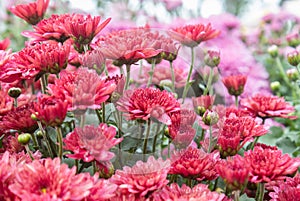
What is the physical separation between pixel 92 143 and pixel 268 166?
0.23 meters

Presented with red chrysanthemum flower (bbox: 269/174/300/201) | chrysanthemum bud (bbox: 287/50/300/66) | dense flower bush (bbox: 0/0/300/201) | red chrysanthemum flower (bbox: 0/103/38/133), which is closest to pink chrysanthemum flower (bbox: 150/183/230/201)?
dense flower bush (bbox: 0/0/300/201)

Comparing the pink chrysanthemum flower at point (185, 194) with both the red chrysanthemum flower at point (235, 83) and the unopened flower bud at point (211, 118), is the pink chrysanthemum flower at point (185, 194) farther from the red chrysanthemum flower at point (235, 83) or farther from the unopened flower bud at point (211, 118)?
the red chrysanthemum flower at point (235, 83)

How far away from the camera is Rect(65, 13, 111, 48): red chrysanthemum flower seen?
698 mm

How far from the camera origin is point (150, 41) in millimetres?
700

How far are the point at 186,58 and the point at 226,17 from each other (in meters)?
1.31

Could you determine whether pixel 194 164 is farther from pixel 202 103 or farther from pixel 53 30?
pixel 53 30

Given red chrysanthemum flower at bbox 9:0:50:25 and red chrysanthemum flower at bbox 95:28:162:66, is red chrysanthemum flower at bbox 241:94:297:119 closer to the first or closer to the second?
red chrysanthemum flower at bbox 95:28:162:66

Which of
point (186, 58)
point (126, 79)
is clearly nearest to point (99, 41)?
point (126, 79)

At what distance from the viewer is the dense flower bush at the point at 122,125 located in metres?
0.59

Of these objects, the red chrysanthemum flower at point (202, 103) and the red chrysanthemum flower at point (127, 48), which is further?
the red chrysanthemum flower at point (202, 103)

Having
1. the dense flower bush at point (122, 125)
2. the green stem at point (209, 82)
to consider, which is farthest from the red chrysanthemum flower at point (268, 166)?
the green stem at point (209, 82)

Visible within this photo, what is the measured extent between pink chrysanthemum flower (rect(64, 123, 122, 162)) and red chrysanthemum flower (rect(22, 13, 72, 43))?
0.60 feet

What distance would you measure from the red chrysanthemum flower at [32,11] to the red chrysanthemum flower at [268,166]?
44cm

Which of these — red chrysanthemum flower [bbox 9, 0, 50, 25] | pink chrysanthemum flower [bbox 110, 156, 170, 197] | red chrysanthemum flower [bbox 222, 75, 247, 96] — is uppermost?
red chrysanthemum flower [bbox 9, 0, 50, 25]
